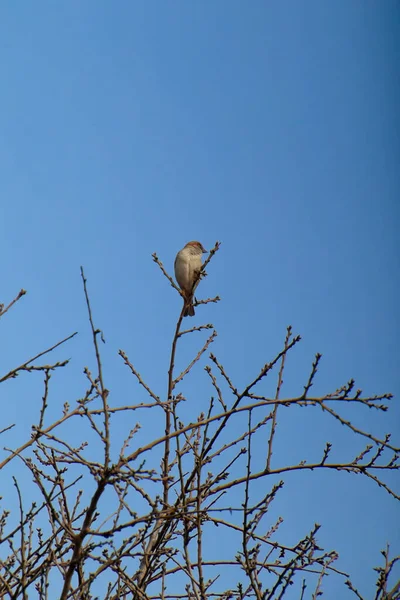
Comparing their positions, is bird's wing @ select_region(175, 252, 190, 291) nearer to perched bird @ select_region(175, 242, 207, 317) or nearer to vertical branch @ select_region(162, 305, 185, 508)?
perched bird @ select_region(175, 242, 207, 317)

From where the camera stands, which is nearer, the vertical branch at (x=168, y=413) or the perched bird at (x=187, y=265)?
the vertical branch at (x=168, y=413)

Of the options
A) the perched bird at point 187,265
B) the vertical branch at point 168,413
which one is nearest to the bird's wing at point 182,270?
the perched bird at point 187,265

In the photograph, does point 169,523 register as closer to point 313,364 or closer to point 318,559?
point 318,559

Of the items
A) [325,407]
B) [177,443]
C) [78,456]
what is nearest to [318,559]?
[177,443]

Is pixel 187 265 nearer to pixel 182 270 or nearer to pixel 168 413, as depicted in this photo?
pixel 182 270

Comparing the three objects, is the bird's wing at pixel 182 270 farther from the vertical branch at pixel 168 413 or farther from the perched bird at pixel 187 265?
the vertical branch at pixel 168 413

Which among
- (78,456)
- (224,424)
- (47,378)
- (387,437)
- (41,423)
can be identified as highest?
(387,437)

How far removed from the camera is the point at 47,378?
10.2ft

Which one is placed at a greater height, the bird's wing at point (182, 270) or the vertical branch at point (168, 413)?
the bird's wing at point (182, 270)

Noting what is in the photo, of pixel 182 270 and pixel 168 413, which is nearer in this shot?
pixel 168 413

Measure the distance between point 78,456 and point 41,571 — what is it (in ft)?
2.86

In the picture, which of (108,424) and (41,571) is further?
(41,571)

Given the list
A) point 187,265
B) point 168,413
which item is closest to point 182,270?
point 187,265

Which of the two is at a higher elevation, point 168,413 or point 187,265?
point 187,265
